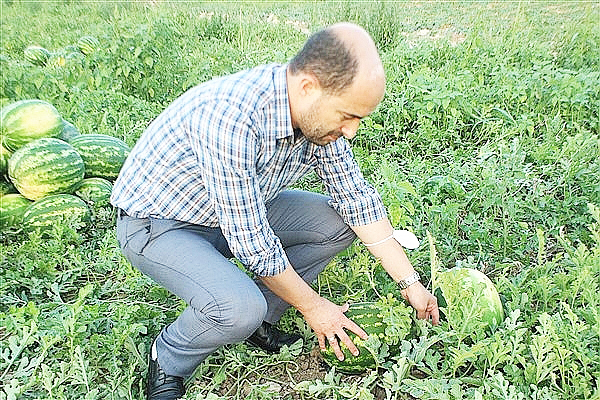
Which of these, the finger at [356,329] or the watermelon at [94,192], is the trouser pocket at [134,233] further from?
the watermelon at [94,192]

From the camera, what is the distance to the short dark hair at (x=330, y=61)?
2027 millimetres

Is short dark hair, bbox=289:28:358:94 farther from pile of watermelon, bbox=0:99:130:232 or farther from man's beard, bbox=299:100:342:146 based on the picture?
pile of watermelon, bbox=0:99:130:232

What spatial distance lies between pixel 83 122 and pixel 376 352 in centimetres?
305

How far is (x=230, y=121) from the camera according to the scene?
7.23 ft

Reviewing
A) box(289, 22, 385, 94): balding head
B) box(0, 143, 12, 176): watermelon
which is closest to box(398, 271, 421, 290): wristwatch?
box(289, 22, 385, 94): balding head

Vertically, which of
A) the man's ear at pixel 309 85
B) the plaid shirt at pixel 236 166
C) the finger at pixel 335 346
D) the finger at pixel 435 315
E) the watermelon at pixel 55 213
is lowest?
the watermelon at pixel 55 213

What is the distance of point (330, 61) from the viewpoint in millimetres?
2033

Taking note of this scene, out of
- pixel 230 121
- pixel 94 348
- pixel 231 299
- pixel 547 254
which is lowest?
pixel 547 254

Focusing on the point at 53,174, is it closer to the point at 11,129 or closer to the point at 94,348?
the point at 11,129

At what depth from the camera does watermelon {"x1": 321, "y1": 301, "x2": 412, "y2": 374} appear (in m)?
2.46

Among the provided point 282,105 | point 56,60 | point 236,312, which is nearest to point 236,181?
point 282,105

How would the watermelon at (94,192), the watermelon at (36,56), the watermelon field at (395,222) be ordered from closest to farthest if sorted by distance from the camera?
1. the watermelon field at (395,222)
2. the watermelon at (94,192)
3. the watermelon at (36,56)

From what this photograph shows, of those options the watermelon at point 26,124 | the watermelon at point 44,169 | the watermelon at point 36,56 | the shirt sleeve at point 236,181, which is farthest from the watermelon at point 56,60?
the shirt sleeve at point 236,181

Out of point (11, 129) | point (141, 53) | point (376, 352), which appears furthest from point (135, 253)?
point (141, 53)
